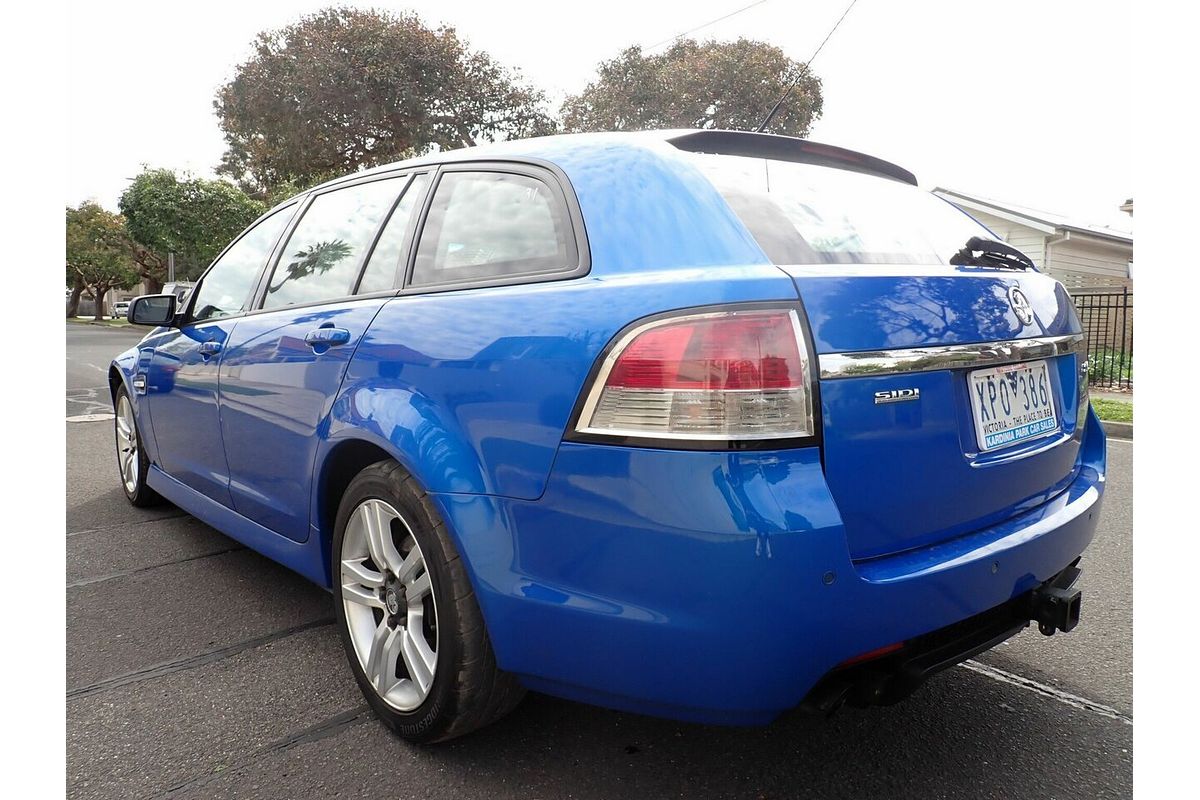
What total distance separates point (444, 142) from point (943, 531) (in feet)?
80.2

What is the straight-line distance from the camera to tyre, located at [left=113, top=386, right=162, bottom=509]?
432 centimetres

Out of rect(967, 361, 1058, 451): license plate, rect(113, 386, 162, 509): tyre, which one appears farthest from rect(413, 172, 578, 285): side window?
rect(113, 386, 162, 509): tyre

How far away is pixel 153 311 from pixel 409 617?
7.84 ft

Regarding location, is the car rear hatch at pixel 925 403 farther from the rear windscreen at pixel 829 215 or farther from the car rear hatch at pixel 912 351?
the rear windscreen at pixel 829 215

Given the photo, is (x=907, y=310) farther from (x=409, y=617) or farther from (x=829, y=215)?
(x=409, y=617)

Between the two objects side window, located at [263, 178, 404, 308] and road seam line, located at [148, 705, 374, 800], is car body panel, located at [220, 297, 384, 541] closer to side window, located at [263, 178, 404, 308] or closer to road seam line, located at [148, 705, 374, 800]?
side window, located at [263, 178, 404, 308]

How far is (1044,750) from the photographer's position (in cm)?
215

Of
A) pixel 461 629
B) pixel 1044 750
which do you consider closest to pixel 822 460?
pixel 461 629

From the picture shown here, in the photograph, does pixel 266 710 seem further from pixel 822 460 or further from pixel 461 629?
pixel 822 460

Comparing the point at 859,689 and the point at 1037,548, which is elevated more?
the point at 1037,548

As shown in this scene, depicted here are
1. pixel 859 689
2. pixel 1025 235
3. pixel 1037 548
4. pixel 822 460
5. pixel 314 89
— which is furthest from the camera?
pixel 314 89

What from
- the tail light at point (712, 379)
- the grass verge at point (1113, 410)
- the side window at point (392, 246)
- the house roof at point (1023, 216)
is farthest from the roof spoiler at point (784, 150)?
the house roof at point (1023, 216)

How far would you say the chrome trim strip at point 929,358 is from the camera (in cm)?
160

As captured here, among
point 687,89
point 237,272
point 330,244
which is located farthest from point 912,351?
point 687,89
